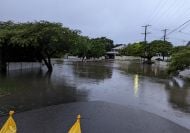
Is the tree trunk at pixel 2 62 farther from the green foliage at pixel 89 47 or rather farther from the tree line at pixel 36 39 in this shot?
the green foliage at pixel 89 47

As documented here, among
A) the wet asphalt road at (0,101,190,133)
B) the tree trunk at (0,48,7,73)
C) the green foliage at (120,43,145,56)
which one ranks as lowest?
the wet asphalt road at (0,101,190,133)

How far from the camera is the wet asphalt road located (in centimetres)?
1053

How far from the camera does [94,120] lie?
11.9 meters

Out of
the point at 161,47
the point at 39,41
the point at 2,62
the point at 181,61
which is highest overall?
the point at 161,47

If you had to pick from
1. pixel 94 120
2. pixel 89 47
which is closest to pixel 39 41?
pixel 89 47

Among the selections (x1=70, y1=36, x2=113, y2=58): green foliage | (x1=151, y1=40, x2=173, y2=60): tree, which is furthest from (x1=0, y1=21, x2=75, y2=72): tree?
(x1=151, y1=40, x2=173, y2=60): tree

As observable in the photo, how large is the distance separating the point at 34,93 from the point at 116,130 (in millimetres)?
9112

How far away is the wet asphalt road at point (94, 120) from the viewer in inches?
415

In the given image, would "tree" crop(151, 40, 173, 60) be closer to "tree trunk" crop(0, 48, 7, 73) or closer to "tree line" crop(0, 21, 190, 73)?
"tree line" crop(0, 21, 190, 73)

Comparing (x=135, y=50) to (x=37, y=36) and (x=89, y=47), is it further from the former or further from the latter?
(x=37, y=36)

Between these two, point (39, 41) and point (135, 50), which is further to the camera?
point (135, 50)

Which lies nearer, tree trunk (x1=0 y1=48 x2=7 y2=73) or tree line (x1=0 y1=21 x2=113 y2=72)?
tree line (x1=0 y1=21 x2=113 y2=72)

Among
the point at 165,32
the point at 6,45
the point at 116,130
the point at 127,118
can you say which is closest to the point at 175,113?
the point at 127,118

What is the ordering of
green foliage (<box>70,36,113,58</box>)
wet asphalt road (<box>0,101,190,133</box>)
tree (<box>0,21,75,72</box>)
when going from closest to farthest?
1. wet asphalt road (<box>0,101,190,133</box>)
2. tree (<box>0,21,75,72</box>)
3. green foliage (<box>70,36,113,58</box>)
